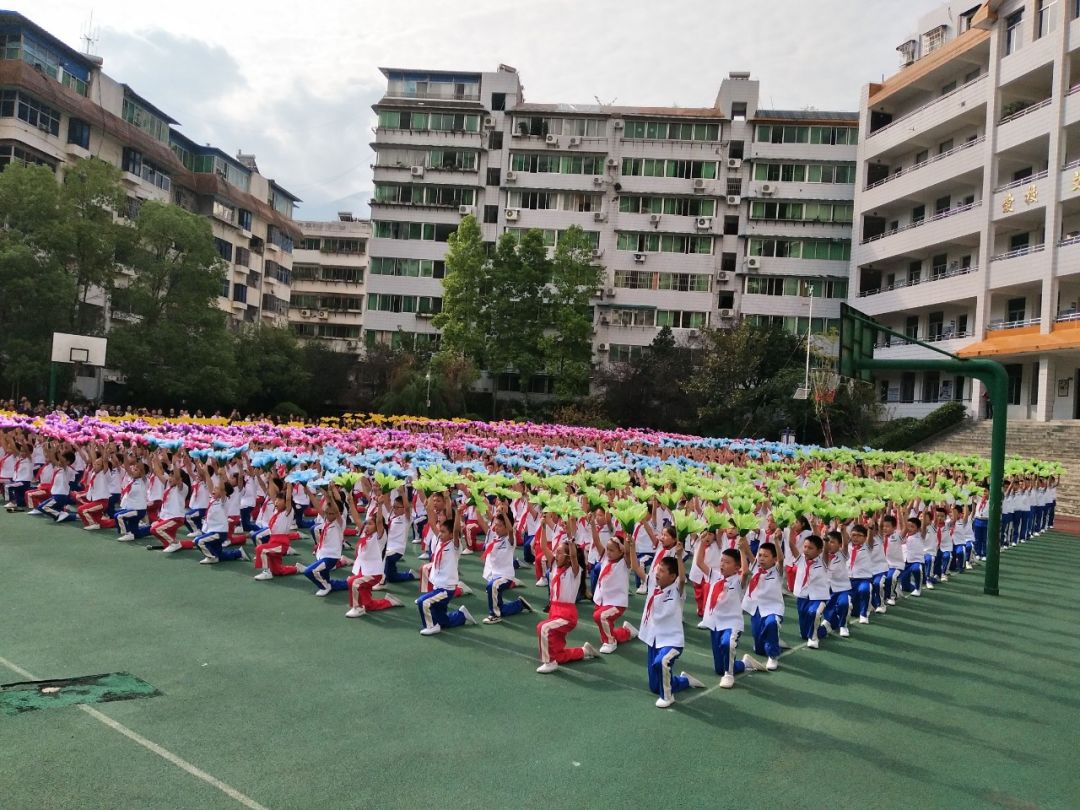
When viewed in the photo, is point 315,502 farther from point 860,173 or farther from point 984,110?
point 860,173

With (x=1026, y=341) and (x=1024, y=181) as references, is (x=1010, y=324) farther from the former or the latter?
(x=1024, y=181)

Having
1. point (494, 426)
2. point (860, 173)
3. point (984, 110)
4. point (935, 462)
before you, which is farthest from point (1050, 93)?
point (494, 426)

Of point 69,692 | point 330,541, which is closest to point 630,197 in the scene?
point 330,541

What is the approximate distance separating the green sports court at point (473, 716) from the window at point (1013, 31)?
3375cm

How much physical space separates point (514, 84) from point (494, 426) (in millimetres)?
29432

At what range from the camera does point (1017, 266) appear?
3494 cm

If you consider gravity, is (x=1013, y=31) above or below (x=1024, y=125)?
above

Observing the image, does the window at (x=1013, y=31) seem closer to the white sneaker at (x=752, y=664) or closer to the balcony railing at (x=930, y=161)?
the balcony railing at (x=930, y=161)

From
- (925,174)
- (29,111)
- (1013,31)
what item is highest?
(1013,31)

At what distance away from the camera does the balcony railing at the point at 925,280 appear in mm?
38906

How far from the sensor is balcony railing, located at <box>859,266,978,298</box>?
38906mm

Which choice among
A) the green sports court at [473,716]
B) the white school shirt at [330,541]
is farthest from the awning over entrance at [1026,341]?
the white school shirt at [330,541]

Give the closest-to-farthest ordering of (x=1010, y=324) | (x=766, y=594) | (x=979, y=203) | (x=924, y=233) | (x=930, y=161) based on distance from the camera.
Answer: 1. (x=766, y=594)
2. (x=1010, y=324)
3. (x=979, y=203)
4. (x=930, y=161)
5. (x=924, y=233)

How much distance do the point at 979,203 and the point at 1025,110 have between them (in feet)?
14.5
